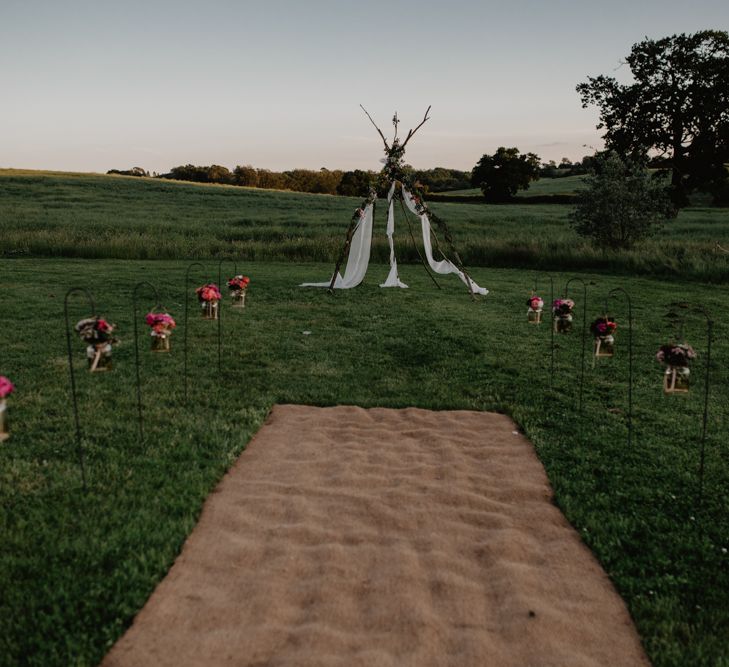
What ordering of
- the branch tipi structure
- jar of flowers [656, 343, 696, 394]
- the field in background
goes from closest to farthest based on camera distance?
jar of flowers [656, 343, 696, 394] → the branch tipi structure → the field in background

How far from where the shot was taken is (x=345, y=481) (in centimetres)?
573

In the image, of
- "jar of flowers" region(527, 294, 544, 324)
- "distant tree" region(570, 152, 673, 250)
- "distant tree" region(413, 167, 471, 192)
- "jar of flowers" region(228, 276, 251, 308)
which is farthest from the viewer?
"distant tree" region(413, 167, 471, 192)

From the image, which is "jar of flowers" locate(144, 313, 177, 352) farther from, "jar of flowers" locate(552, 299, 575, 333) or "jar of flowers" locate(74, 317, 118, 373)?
"jar of flowers" locate(552, 299, 575, 333)

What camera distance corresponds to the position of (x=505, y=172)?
Answer: 65.6 meters

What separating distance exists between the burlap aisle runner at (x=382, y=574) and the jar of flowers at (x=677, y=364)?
4.83 feet

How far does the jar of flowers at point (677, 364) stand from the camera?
546cm

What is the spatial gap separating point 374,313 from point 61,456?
28.8ft

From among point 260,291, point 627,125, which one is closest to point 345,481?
point 260,291

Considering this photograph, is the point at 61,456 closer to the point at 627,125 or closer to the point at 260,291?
the point at 260,291

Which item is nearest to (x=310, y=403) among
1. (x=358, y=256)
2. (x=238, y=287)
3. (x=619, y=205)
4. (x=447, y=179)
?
(x=238, y=287)

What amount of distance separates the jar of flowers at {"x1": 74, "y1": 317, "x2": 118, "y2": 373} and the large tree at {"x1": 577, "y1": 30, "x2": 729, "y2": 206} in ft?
118

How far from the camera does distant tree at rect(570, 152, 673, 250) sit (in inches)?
945

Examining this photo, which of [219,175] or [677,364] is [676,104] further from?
[219,175]

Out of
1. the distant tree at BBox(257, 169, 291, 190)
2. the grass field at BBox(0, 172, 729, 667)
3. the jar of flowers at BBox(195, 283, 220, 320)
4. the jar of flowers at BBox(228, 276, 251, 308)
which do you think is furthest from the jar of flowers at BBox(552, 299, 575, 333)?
the distant tree at BBox(257, 169, 291, 190)
